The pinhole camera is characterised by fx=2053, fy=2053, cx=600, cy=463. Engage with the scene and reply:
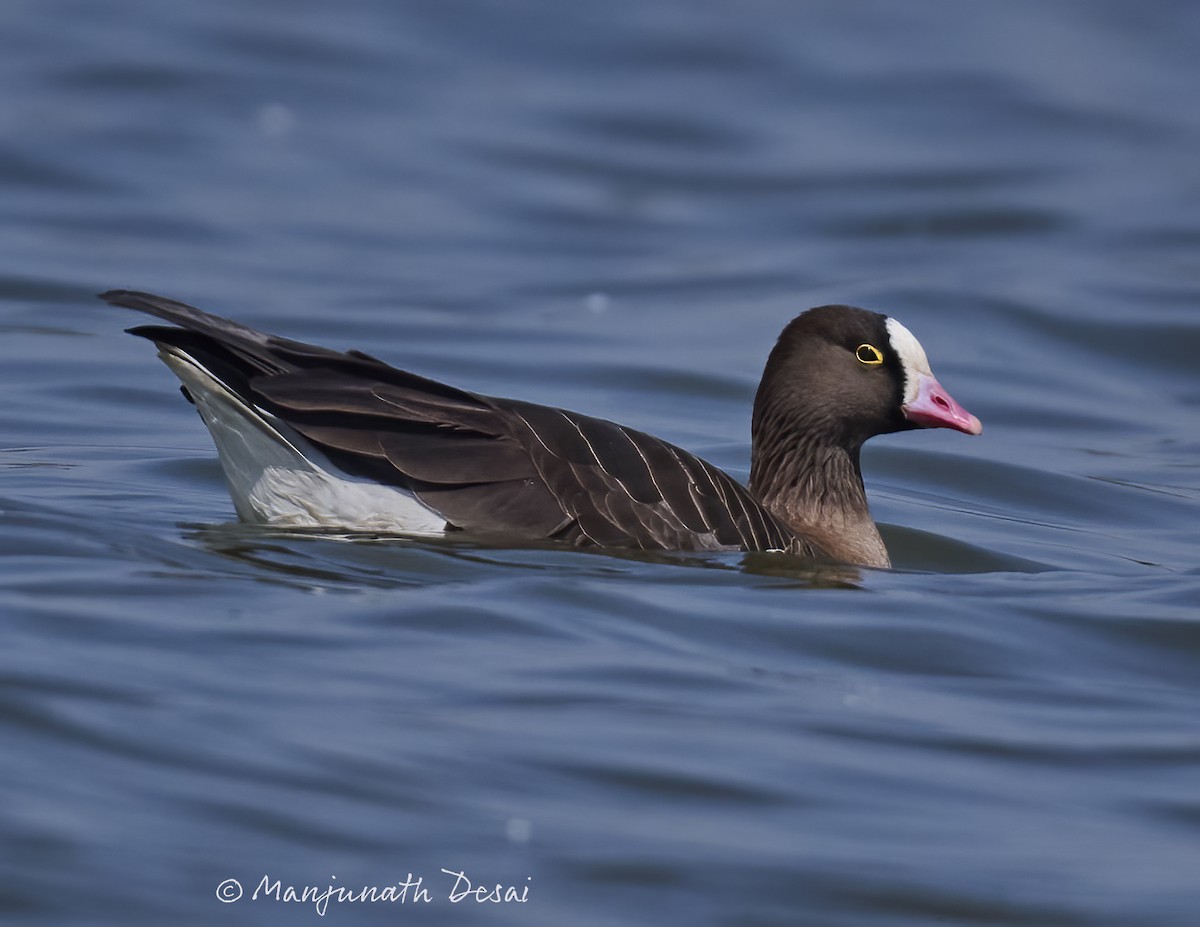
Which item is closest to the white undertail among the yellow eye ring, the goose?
the goose

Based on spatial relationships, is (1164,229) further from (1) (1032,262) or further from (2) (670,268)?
(2) (670,268)

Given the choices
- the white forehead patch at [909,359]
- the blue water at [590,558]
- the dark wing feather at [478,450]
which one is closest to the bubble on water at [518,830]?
the blue water at [590,558]

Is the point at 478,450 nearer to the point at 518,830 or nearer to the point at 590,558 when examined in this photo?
the point at 590,558

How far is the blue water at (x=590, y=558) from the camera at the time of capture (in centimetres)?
487

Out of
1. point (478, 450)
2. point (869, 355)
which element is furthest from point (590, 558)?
point (869, 355)

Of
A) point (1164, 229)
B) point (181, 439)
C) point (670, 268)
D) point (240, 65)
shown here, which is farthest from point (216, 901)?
point (240, 65)

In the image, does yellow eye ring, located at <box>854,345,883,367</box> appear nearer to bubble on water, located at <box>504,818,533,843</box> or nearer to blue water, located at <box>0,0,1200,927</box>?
blue water, located at <box>0,0,1200,927</box>

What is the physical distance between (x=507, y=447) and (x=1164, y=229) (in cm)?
1278

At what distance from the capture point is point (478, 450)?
306 inches

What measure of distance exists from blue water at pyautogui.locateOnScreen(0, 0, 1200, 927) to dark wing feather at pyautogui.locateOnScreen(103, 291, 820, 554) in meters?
0.17

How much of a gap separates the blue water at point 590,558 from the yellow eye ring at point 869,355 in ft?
3.23

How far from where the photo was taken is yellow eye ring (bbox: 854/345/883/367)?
347 inches

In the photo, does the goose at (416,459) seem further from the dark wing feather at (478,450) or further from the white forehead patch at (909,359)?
the white forehead patch at (909,359)

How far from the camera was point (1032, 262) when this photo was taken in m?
17.7
